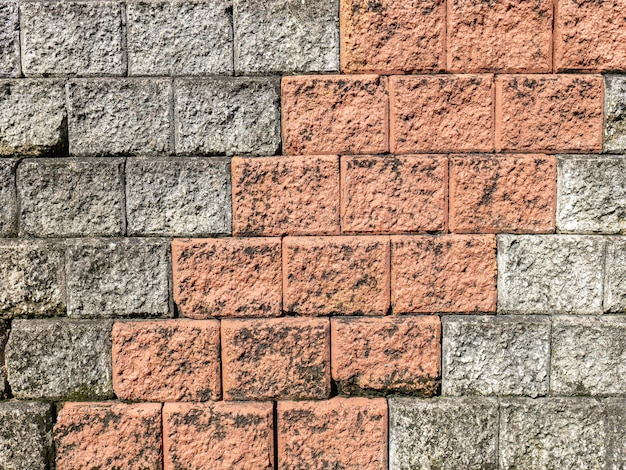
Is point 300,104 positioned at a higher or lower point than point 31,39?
lower

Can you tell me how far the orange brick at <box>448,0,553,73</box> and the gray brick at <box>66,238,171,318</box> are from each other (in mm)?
1805

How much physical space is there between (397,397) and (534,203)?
123 cm

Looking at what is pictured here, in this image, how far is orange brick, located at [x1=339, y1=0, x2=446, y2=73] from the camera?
2775 mm

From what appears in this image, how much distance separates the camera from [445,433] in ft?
9.34

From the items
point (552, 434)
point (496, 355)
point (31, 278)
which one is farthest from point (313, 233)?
point (552, 434)

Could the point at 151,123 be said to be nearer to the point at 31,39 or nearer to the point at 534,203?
the point at 31,39

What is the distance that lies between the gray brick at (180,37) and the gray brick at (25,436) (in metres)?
1.84

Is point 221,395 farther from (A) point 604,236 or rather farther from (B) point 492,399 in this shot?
(A) point 604,236

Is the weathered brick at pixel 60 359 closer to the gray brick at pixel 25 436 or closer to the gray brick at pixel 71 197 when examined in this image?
the gray brick at pixel 25 436

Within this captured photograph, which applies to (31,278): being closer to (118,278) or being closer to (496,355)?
(118,278)

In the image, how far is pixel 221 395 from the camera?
9.47 ft

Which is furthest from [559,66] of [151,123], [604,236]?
[151,123]

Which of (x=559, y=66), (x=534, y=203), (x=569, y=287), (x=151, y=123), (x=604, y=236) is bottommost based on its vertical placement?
(x=569, y=287)

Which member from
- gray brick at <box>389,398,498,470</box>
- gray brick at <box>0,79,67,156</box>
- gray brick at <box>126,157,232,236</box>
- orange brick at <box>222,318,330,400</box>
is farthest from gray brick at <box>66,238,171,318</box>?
gray brick at <box>389,398,498,470</box>
